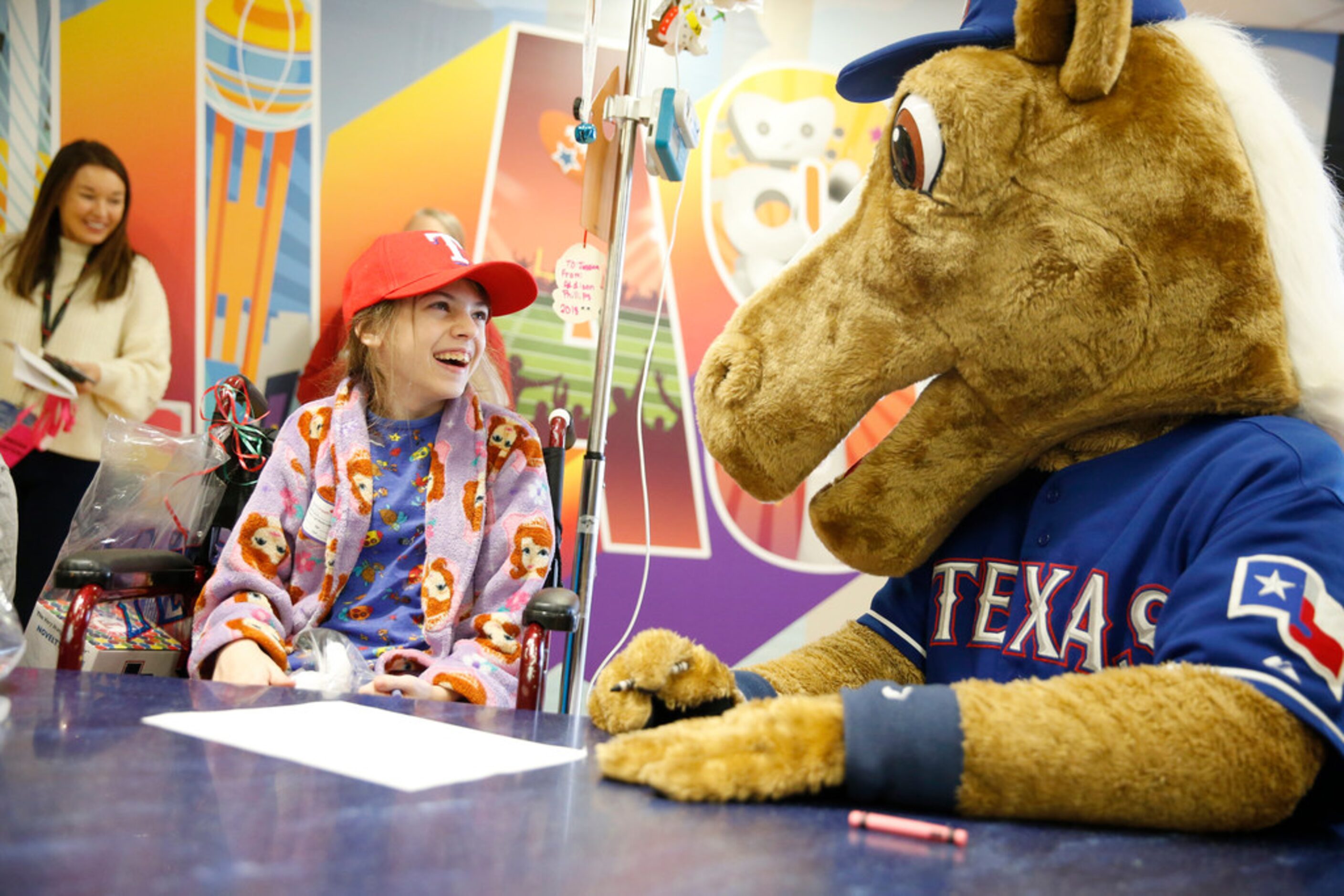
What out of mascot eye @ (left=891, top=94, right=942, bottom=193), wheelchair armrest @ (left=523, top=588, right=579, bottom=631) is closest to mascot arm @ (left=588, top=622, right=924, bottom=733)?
mascot eye @ (left=891, top=94, right=942, bottom=193)

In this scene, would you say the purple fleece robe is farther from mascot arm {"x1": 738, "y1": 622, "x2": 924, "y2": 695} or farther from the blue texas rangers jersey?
the blue texas rangers jersey

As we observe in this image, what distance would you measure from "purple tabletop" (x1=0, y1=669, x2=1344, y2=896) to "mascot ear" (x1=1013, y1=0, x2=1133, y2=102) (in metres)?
0.58

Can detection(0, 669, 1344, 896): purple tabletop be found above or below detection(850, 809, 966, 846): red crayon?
below

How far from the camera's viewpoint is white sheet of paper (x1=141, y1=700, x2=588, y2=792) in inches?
26.9

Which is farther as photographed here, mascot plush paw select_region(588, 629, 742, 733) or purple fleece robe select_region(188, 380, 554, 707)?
purple fleece robe select_region(188, 380, 554, 707)

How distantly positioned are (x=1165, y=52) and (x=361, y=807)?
850 mm

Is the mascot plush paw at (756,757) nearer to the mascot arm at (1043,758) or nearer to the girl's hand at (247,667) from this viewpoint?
the mascot arm at (1043,758)

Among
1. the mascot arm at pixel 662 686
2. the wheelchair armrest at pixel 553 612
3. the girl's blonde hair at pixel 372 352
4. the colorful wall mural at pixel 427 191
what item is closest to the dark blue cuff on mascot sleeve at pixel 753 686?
the mascot arm at pixel 662 686

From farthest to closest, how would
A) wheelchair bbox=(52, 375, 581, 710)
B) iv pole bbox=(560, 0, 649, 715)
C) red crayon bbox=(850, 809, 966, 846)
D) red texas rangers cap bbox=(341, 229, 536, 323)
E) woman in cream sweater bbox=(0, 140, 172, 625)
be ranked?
woman in cream sweater bbox=(0, 140, 172, 625), iv pole bbox=(560, 0, 649, 715), red texas rangers cap bbox=(341, 229, 536, 323), wheelchair bbox=(52, 375, 581, 710), red crayon bbox=(850, 809, 966, 846)

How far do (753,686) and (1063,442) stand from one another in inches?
14.6

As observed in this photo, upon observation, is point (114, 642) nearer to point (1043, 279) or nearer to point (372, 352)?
point (372, 352)

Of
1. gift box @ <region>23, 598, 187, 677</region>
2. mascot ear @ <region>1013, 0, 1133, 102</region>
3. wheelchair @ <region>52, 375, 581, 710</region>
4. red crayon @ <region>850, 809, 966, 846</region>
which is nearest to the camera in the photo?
red crayon @ <region>850, 809, 966, 846</region>

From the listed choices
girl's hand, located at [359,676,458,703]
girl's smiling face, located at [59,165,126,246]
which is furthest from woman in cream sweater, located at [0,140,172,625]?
girl's hand, located at [359,676,458,703]

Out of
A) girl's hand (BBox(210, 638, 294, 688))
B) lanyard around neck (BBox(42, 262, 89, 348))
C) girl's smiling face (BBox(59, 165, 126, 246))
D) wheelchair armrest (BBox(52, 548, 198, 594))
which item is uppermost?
girl's smiling face (BBox(59, 165, 126, 246))
